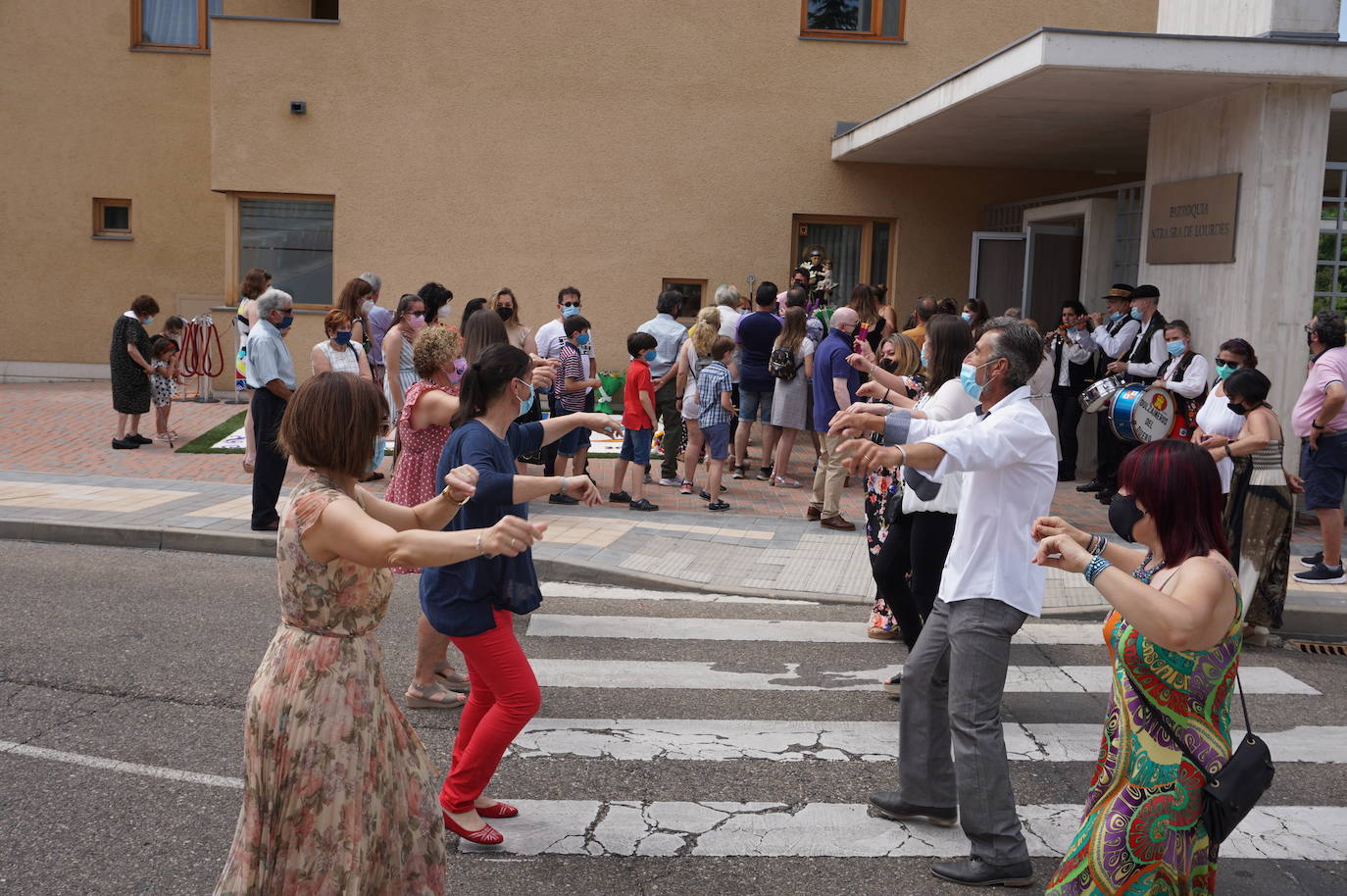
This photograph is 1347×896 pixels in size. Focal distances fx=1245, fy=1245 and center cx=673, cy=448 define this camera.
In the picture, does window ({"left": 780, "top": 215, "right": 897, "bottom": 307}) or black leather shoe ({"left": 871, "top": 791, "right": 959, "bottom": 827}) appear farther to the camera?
window ({"left": 780, "top": 215, "right": 897, "bottom": 307})

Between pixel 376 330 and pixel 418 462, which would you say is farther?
pixel 376 330

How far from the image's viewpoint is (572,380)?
1158 cm

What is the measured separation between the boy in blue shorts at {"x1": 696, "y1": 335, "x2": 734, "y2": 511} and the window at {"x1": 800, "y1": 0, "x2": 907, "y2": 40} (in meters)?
7.46

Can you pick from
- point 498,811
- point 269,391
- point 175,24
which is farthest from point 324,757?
point 175,24

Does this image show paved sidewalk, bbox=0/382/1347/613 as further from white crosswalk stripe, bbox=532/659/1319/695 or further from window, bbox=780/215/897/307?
window, bbox=780/215/897/307

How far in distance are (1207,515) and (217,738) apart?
4.35 m

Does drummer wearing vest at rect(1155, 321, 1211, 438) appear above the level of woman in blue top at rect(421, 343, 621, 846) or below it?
above

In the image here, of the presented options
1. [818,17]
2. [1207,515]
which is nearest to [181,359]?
[818,17]

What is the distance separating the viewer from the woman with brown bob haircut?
3.41 m

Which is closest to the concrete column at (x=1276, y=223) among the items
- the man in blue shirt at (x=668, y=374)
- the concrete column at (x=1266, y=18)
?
the concrete column at (x=1266, y=18)

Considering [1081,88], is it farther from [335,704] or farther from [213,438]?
[213,438]

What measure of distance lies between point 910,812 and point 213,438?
38.5ft

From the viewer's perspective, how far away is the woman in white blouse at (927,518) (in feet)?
18.9

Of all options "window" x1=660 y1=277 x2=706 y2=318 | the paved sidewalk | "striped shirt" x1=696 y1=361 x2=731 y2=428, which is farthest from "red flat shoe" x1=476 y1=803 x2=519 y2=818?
"window" x1=660 y1=277 x2=706 y2=318
